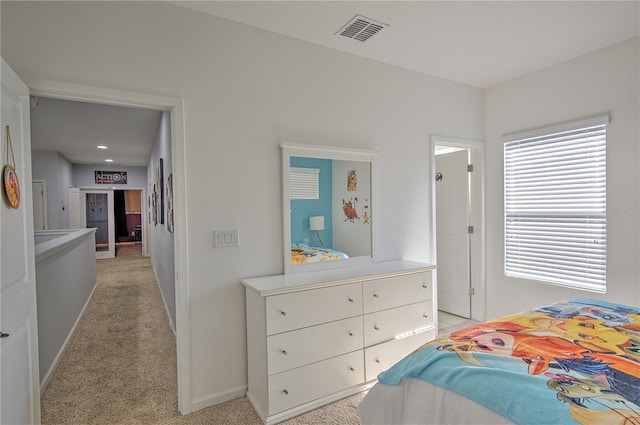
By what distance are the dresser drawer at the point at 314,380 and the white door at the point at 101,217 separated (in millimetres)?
9360

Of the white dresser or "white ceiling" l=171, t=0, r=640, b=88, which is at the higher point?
"white ceiling" l=171, t=0, r=640, b=88

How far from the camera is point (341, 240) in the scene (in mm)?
2928

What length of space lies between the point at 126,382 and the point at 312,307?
1.69 metres

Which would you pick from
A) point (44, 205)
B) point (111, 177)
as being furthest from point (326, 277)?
point (111, 177)

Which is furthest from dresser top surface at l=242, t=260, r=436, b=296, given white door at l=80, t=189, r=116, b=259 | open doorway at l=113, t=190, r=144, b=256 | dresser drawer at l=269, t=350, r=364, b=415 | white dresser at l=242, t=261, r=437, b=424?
open doorway at l=113, t=190, r=144, b=256

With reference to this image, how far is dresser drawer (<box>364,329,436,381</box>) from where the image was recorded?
8.16 ft

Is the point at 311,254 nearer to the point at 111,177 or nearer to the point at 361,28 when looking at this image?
the point at 361,28

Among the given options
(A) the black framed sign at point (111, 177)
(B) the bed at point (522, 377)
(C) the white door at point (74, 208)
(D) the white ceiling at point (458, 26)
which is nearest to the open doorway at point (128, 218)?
(A) the black framed sign at point (111, 177)

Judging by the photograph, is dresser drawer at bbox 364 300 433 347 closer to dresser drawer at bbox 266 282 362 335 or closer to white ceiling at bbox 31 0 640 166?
dresser drawer at bbox 266 282 362 335

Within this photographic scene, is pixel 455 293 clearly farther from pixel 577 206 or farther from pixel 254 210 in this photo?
pixel 254 210

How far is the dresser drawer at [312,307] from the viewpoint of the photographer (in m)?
2.10

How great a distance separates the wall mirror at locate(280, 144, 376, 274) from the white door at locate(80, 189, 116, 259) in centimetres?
899

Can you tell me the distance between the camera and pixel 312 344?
2.24 meters

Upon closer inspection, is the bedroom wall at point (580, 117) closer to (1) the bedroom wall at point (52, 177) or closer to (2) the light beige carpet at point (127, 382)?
(2) the light beige carpet at point (127, 382)
